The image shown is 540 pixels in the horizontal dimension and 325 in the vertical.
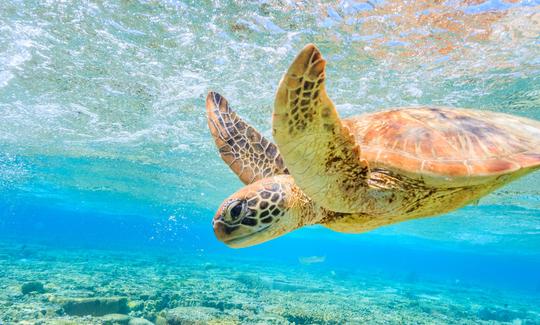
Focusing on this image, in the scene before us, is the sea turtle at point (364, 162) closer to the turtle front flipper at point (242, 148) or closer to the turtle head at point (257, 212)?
the turtle head at point (257, 212)

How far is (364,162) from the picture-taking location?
99.4 inches

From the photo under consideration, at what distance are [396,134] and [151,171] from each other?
21.4 metres

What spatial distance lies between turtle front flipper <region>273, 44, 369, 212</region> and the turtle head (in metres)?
Answer: 0.24

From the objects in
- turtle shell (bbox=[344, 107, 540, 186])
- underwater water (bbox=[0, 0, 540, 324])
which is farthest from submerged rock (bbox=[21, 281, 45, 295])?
turtle shell (bbox=[344, 107, 540, 186])

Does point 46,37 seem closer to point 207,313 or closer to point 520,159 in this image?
Answer: point 207,313

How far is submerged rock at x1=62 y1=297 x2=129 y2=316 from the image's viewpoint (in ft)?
22.2

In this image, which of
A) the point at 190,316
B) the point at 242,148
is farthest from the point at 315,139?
the point at 190,316

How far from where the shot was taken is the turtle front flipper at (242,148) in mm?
3900

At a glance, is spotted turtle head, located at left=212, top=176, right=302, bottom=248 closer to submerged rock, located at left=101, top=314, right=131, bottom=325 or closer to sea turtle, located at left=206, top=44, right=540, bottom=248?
sea turtle, located at left=206, top=44, right=540, bottom=248

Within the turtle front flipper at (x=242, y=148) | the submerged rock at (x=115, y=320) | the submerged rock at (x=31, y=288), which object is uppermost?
the turtle front flipper at (x=242, y=148)

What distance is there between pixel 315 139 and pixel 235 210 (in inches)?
35.4

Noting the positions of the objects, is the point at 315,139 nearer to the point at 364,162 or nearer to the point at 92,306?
the point at 364,162

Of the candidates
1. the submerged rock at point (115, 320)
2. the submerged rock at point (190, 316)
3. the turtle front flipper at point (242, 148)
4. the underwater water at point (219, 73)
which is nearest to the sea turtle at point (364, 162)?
the turtle front flipper at point (242, 148)

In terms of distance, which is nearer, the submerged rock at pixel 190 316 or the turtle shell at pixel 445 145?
the turtle shell at pixel 445 145
